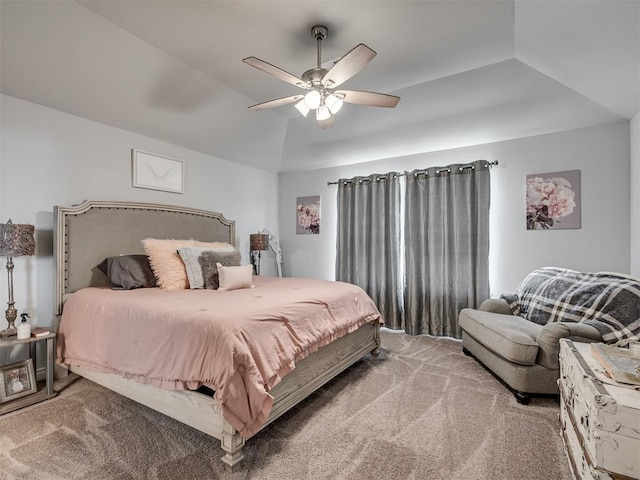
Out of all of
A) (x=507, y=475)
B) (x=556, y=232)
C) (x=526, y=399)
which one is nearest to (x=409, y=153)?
(x=556, y=232)

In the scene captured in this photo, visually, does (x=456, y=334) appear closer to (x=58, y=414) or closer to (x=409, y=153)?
(x=409, y=153)

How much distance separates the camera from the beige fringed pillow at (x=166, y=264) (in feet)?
9.27

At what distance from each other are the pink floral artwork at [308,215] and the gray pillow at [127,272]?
258 centimetres

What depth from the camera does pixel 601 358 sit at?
151 centimetres

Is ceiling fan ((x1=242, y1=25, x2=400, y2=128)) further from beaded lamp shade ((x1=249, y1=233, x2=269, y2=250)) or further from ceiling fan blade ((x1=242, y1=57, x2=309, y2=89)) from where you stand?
beaded lamp shade ((x1=249, y1=233, x2=269, y2=250))

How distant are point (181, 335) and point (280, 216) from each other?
3.76 m

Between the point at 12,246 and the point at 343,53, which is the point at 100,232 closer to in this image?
the point at 12,246

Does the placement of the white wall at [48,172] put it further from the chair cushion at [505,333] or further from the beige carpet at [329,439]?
the chair cushion at [505,333]

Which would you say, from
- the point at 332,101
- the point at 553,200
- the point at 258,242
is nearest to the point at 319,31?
the point at 332,101

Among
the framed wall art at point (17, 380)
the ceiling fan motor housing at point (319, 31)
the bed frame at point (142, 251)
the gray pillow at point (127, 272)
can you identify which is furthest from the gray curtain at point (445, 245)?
the framed wall art at point (17, 380)

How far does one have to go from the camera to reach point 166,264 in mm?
2900

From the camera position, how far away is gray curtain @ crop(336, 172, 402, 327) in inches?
166

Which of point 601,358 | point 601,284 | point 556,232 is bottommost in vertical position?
point 601,358

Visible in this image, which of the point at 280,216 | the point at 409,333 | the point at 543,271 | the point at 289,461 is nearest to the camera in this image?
the point at 289,461
